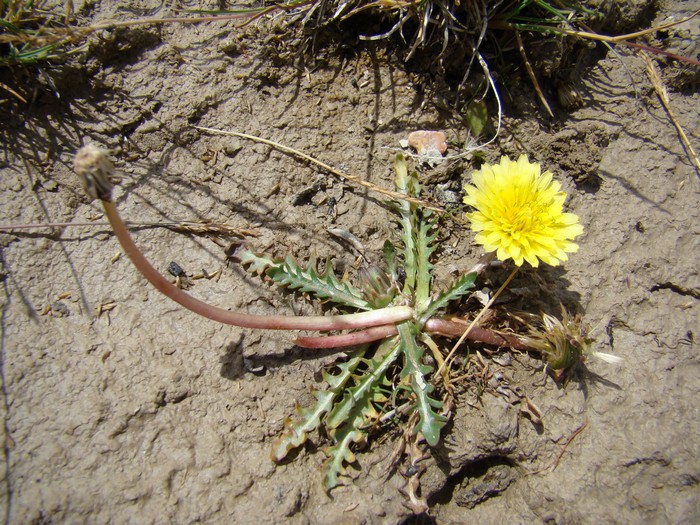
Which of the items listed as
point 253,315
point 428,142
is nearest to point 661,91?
point 428,142

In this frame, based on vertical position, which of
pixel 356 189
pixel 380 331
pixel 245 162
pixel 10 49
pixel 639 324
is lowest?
pixel 639 324

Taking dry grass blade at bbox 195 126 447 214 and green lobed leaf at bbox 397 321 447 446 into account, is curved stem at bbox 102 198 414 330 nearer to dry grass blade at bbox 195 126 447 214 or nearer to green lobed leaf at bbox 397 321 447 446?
green lobed leaf at bbox 397 321 447 446

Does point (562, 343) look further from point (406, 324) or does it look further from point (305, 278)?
point (305, 278)

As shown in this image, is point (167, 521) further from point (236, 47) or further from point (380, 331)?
point (236, 47)

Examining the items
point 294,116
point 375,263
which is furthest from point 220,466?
point 294,116

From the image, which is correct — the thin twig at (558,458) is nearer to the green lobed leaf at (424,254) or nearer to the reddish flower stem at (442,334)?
the reddish flower stem at (442,334)
